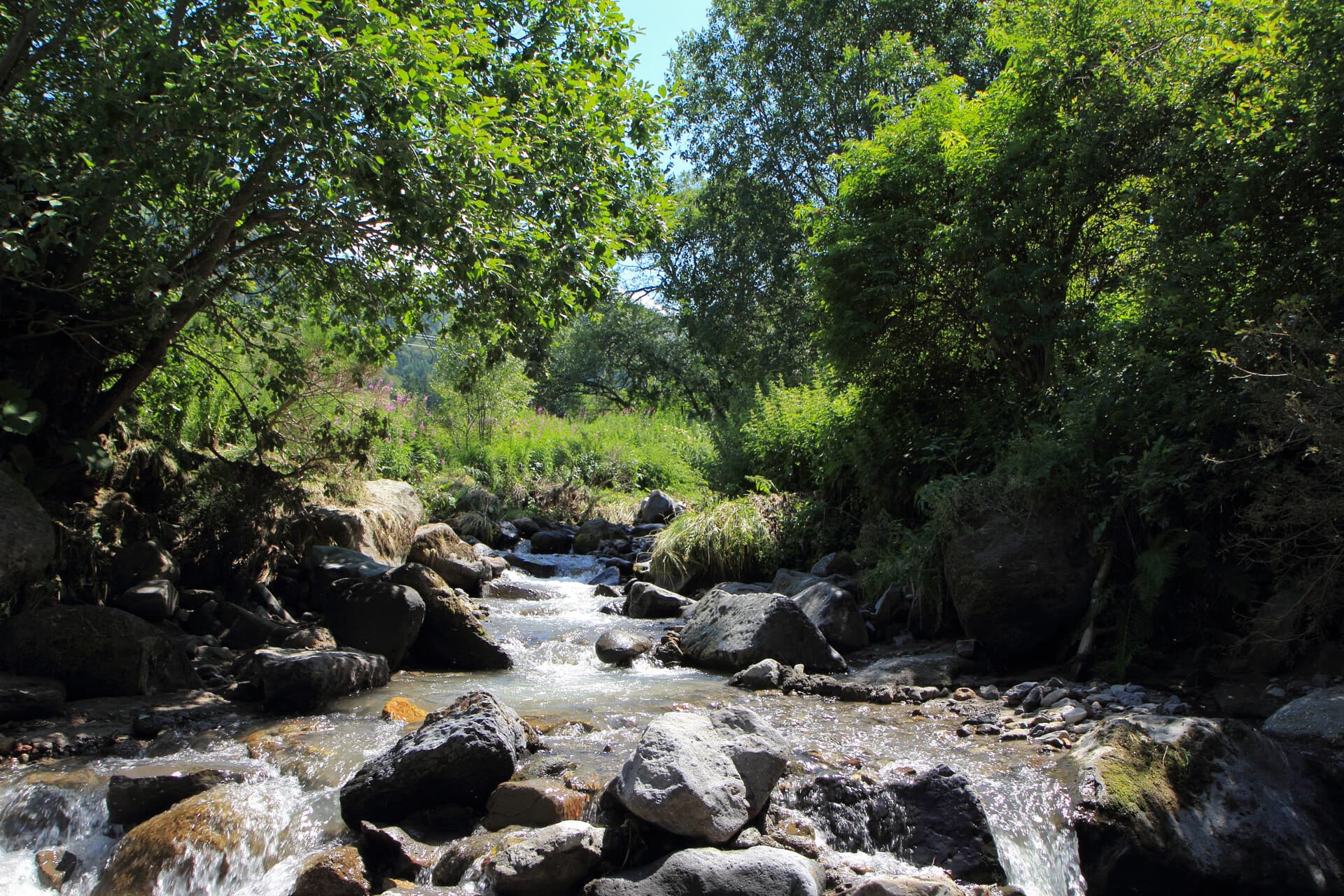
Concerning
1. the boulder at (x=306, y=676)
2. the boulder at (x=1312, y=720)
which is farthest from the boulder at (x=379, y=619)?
the boulder at (x=1312, y=720)

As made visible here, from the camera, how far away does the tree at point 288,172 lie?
5.33m

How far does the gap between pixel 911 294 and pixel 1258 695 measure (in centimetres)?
561

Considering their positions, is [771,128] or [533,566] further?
[771,128]

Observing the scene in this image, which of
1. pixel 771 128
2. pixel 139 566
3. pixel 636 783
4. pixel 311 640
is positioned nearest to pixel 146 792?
pixel 636 783

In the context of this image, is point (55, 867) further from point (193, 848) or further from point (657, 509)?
point (657, 509)

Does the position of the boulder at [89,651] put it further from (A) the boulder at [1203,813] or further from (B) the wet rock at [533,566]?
(B) the wet rock at [533,566]

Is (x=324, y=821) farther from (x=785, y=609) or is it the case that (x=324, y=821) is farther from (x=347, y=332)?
(x=347, y=332)

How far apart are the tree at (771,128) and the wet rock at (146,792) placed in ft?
55.3

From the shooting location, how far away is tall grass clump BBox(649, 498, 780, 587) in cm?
1161

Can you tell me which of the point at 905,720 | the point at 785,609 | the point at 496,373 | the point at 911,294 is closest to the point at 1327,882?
the point at 905,720

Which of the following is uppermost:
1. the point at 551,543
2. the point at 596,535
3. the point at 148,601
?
the point at 596,535

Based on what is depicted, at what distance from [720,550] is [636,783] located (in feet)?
25.2

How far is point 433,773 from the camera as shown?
15.3 ft

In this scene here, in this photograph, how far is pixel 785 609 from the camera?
312 inches
